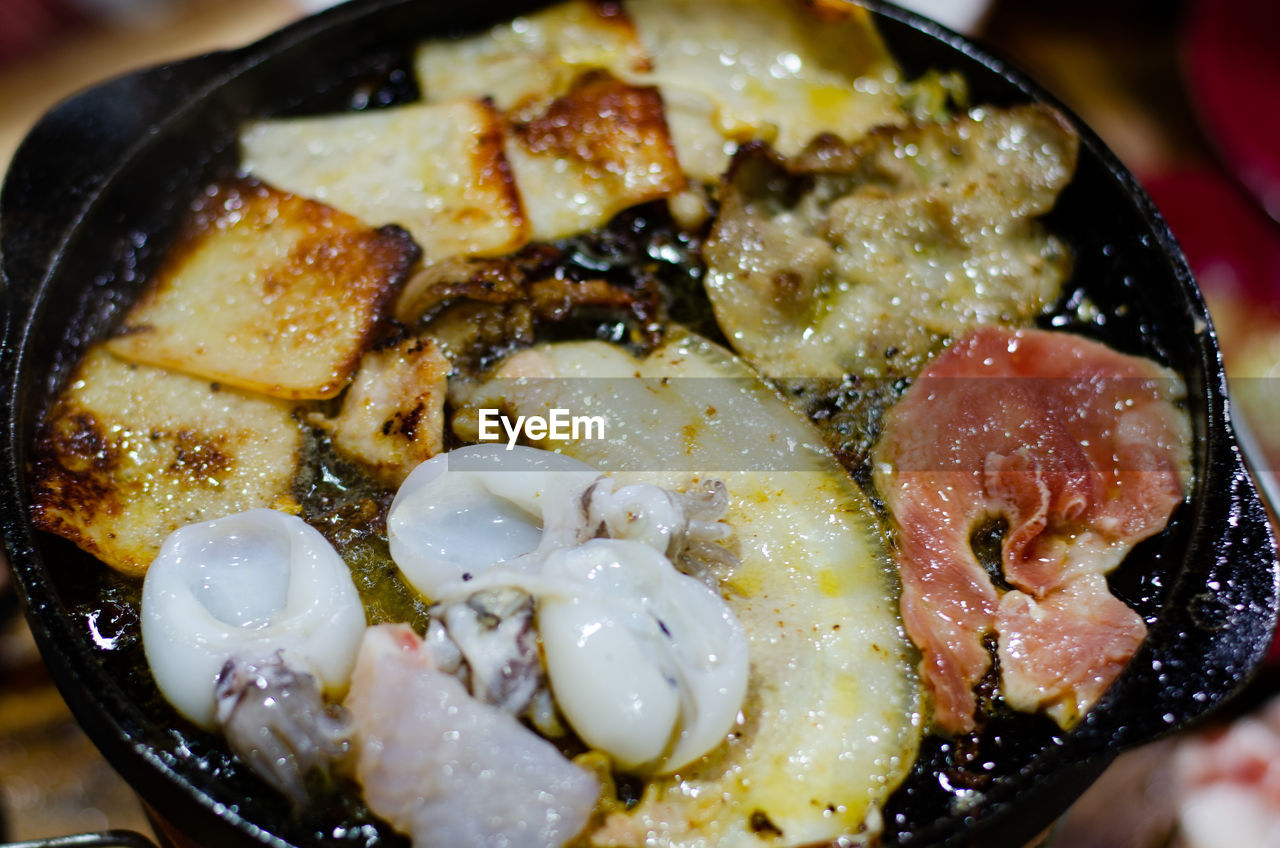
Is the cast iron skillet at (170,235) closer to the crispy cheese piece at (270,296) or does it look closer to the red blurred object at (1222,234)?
the crispy cheese piece at (270,296)

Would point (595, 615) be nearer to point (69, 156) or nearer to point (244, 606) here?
point (244, 606)

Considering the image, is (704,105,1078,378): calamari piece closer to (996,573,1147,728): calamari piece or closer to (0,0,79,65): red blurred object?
(996,573,1147,728): calamari piece

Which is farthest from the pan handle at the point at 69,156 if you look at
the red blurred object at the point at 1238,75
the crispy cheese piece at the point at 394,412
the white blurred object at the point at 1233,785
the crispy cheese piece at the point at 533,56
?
the red blurred object at the point at 1238,75

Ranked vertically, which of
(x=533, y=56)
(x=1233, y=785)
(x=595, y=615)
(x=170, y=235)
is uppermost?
(x=533, y=56)

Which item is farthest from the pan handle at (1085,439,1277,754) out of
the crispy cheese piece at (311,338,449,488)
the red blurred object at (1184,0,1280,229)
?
the red blurred object at (1184,0,1280,229)

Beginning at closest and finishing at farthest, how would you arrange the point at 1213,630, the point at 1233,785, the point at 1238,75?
the point at 1213,630, the point at 1233,785, the point at 1238,75

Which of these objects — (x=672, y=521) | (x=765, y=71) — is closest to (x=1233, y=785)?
(x=672, y=521)
